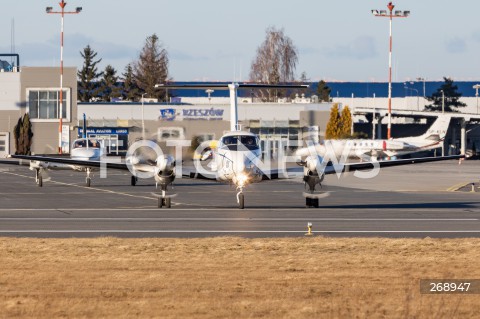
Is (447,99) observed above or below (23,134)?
above

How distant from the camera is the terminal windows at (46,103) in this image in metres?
100

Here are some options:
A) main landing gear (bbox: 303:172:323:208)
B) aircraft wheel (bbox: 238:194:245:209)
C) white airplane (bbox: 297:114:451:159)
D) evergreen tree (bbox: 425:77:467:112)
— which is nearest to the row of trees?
white airplane (bbox: 297:114:451:159)

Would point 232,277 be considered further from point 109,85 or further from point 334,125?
point 109,85

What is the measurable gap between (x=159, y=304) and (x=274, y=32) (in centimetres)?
11755

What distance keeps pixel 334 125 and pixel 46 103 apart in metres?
29.9

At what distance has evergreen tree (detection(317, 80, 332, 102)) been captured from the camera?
137225 mm

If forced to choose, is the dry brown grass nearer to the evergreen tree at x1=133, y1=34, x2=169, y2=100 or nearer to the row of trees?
the row of trees

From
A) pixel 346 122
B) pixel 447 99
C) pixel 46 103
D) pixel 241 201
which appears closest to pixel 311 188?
pixel 241 201

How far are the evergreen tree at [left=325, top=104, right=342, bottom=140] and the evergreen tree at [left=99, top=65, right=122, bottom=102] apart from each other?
5458 cm

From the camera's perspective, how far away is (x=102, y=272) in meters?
18.7

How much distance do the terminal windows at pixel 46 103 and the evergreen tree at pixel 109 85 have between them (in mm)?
50001

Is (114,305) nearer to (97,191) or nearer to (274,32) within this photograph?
(97,191)

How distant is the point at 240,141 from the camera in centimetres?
3344

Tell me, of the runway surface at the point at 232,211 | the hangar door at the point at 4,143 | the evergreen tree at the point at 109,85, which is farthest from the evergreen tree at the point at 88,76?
the runway surface at the point at 232,211
